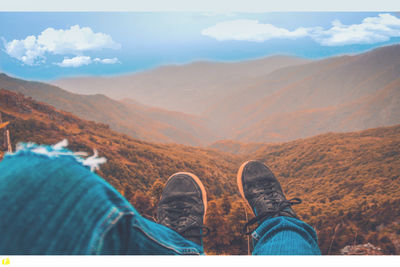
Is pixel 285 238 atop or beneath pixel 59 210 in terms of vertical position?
beneath

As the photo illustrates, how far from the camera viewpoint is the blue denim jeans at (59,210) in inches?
24.0

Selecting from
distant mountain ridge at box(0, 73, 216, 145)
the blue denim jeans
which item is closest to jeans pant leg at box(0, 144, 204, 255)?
the blue denim jeans

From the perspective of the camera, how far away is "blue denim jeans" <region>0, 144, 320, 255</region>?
609mm

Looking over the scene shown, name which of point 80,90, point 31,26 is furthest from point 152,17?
point 80,90

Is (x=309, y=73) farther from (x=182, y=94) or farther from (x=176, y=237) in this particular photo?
(x=176, y=237)

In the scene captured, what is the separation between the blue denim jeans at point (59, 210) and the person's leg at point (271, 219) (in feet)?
2.41

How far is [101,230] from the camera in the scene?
2.16ft

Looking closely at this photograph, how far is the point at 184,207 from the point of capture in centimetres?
156

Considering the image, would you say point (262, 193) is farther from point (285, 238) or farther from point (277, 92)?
point (277, 92)

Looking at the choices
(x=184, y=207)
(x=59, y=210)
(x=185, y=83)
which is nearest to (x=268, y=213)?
(x=184, y=207)

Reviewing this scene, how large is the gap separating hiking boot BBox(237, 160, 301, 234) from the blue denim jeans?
1.00 m

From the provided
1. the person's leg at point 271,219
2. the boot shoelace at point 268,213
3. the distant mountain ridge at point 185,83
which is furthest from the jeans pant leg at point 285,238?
the distant mountain ridge at point 185,83

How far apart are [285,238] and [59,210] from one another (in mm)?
1058

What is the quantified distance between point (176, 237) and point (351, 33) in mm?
3320
